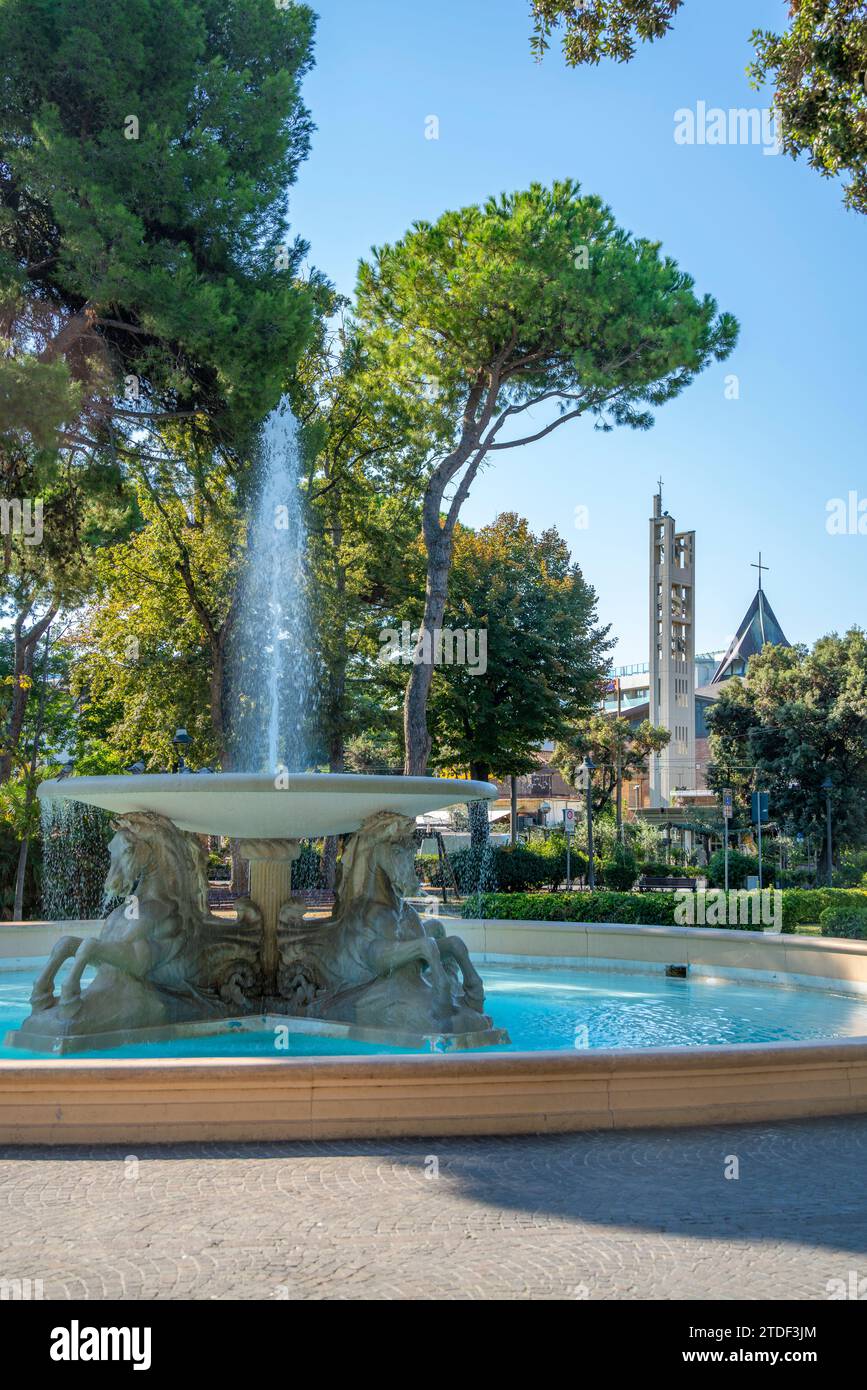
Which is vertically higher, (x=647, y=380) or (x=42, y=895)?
(x=647, y=380)

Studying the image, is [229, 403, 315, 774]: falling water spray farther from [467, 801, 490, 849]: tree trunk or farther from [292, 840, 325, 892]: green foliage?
[467, 801, 490, 849]: tree trunk

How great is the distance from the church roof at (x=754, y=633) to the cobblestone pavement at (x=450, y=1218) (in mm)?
100801

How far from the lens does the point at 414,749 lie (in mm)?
21781

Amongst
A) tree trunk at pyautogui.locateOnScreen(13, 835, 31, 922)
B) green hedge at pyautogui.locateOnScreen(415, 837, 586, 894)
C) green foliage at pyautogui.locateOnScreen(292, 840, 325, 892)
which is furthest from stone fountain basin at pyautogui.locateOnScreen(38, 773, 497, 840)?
green foliage at pyautogui.locateOnScreen(292, 840, 325, 892)

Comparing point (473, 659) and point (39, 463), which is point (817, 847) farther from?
point (39, 463)

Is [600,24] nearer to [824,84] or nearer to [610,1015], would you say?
[824,84]

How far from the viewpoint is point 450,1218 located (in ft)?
14.5

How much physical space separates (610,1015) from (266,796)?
3968 millimetres

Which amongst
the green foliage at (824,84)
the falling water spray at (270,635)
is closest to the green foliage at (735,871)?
the falling water spray at (270,635)

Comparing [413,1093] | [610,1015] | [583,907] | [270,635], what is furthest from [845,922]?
[270,635]

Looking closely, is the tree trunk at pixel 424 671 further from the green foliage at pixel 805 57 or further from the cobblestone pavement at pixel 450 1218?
the cobblestone pavement at pixel 450 1218
